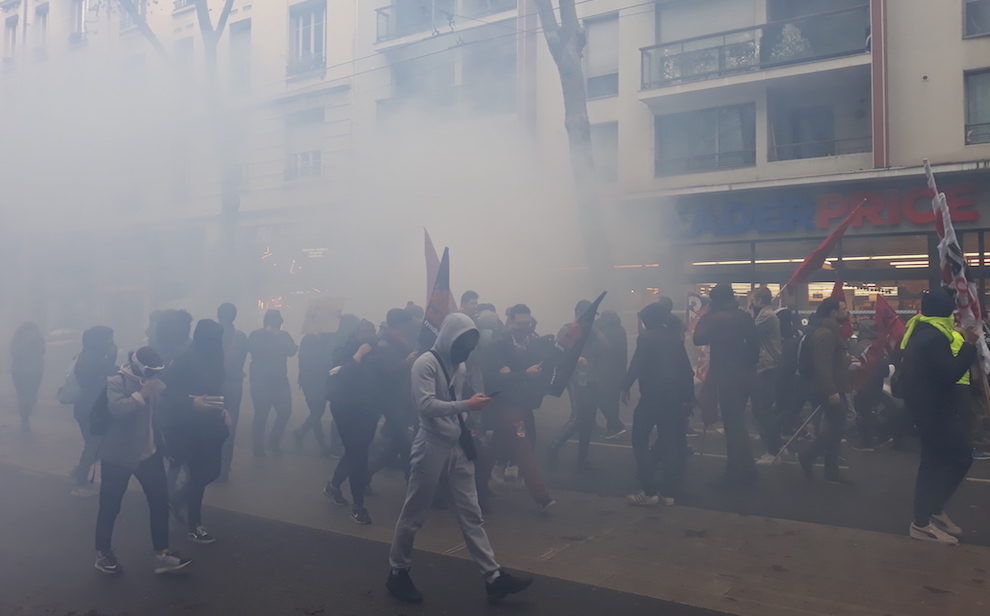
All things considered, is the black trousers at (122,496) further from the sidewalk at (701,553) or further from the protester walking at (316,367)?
the protester walking at (316,367)

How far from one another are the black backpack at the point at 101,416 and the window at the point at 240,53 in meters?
12.4

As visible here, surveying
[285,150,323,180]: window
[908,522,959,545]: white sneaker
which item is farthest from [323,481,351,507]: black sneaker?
[285,150,323,180]: window

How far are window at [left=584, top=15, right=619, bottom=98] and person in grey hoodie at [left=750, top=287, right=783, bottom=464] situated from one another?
8.08 meters

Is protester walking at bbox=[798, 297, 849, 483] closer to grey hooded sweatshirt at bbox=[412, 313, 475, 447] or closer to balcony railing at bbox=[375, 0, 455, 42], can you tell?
grey hooded sweatshirt at bbox=[412, 313, 475, 447]

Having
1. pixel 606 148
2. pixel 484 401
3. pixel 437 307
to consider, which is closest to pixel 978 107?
pixel 606 148

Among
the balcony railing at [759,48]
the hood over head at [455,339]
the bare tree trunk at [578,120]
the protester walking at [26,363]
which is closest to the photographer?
the hood over head at [455,339]

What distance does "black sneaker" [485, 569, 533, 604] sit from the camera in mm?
3525

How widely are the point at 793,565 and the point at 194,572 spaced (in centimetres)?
320

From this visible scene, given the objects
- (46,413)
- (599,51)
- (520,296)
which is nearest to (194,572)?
(46,413)

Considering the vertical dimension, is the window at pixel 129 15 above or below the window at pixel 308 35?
below

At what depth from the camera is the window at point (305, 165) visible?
15203 mm

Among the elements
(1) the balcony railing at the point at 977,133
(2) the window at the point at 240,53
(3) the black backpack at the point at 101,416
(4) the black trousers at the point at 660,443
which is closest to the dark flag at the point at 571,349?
(4) the black trousers at the point at 660,443

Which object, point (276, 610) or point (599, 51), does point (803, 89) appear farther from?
point (276, 610)

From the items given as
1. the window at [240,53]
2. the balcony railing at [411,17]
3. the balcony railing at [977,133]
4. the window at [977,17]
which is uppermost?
the balcony railing at [411,17]
